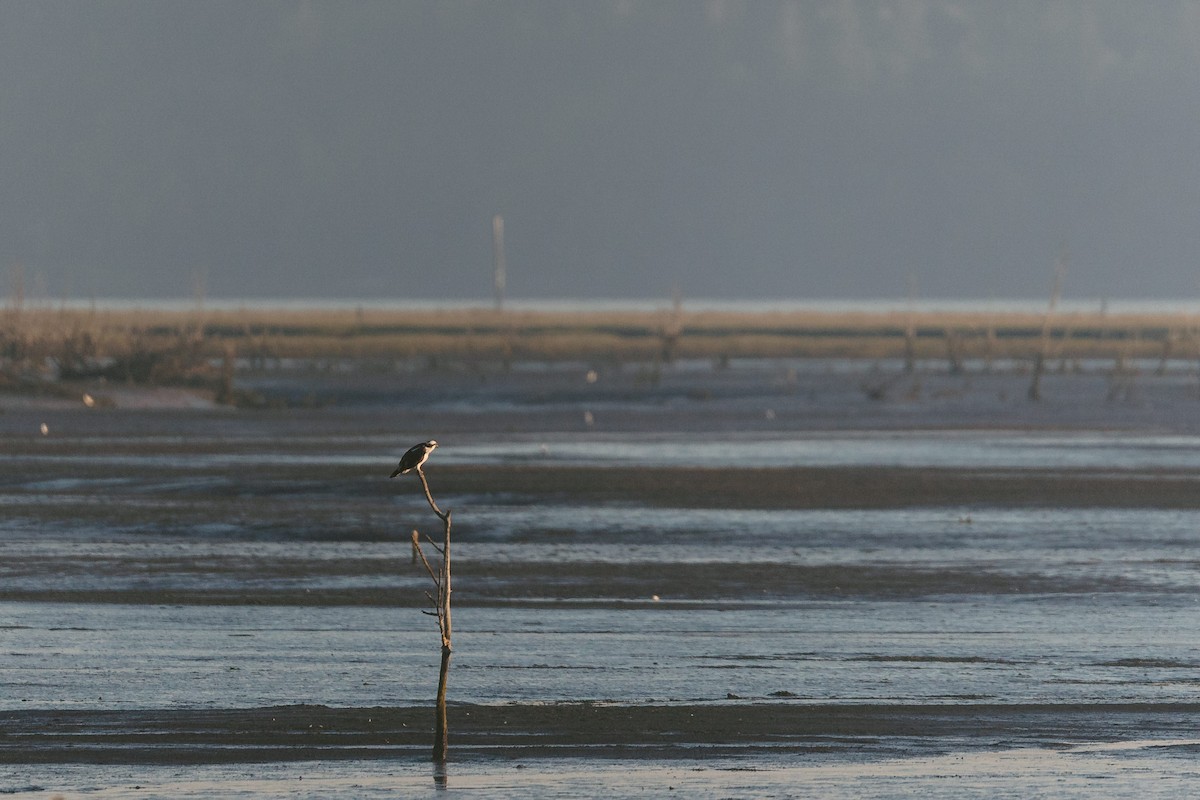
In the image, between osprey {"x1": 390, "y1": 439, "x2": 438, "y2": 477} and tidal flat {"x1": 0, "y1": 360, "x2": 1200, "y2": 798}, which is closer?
osprey {"x1": 390, "y1": 439, "x2": 438, "y2": 477}

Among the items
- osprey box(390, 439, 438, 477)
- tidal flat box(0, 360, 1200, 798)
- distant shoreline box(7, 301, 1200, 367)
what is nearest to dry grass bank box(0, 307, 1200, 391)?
Result: distant shoreline box(7, 301, 1200, 367)

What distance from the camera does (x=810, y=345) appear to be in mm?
103688

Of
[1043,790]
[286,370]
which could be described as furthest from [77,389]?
[1043,790]

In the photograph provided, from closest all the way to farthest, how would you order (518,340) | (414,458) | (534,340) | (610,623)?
(414,458), (610,623), (518,340), (534,340)

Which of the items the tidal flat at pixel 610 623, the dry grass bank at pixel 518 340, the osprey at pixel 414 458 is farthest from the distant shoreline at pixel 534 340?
the osprey at pixel 414 458

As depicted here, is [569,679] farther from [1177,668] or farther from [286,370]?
[286,370]

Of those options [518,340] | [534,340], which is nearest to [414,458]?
[518,340]

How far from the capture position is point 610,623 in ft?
49.4

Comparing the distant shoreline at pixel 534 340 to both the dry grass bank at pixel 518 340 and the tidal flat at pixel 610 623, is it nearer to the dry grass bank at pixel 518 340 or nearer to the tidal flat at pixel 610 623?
the dry grass bank at pixel 518 340

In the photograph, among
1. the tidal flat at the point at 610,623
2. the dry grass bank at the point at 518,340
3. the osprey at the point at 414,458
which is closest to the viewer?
the osprey at the point at 414,458

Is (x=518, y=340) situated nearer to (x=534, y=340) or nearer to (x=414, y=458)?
(x=534, y=340)

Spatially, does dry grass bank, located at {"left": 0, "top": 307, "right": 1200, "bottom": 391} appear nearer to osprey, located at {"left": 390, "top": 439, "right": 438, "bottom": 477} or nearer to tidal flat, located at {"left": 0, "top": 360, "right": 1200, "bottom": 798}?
tidal flat, located at {"left": 0, "top": 360, "right": 1200, "bottom": 798}

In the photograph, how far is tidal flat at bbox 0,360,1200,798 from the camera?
401 inches

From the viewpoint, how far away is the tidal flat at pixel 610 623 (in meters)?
10.2
